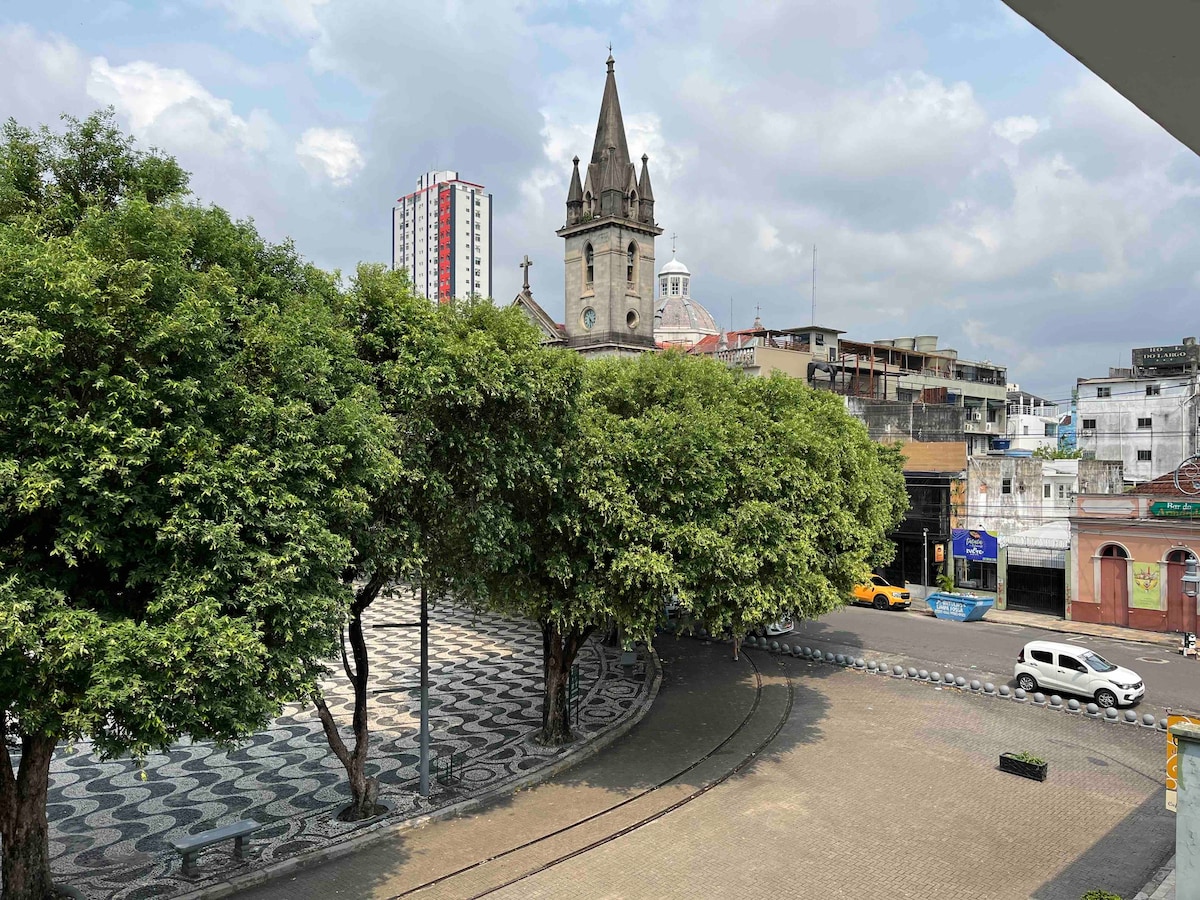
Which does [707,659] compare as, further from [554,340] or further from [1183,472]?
[554,340]

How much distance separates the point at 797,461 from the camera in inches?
712

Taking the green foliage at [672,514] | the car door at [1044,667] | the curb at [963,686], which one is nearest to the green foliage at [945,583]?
the curb at [963,686]

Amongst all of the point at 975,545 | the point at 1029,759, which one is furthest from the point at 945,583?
the point at 1029,759

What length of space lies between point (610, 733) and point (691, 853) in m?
5.88

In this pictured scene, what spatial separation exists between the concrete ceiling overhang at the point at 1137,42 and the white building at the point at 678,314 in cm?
7940

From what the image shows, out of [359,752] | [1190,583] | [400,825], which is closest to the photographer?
[400,825]

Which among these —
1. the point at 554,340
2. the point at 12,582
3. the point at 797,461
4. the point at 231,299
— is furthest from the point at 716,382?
the point at 554,340

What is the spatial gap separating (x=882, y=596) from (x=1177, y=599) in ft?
35.3

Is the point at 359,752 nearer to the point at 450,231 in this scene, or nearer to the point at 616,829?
the point at 616,829

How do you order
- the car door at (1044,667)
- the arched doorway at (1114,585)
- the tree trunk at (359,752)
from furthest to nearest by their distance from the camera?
the arched doorway at (1114,585)
the car door at (1044,667)
the tree trunk at (359,752)

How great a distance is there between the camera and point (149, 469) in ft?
29.8

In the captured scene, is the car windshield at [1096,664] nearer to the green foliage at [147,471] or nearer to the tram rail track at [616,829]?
the tram rail track at [616,829]

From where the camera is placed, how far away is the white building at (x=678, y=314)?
8588 centimetres

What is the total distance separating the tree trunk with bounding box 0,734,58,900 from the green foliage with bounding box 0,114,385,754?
2914 mm
